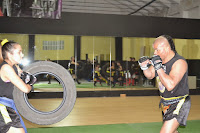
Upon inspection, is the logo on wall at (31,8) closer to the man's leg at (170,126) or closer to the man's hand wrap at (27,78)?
the man's hand wrap at (27,78)

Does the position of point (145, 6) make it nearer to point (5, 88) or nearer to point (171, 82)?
point (171, 82)

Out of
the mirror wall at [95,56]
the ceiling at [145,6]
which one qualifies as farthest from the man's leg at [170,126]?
the ceiling at [145,6]

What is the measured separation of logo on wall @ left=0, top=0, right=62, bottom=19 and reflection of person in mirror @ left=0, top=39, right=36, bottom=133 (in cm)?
441

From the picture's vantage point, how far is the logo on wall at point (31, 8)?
6.00 m

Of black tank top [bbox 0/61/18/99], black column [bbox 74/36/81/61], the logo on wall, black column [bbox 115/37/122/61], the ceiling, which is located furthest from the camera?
the ceiling

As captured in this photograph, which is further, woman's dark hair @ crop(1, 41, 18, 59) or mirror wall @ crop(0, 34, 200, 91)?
mirror wall @ crop(0, 34, 200, 91)

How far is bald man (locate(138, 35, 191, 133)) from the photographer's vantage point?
2.16 meters

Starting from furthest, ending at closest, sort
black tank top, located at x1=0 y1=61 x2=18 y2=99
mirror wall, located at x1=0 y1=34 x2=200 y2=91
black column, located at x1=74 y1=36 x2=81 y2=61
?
black column, located at x1=74 y1=36 x2=81 y2=61 → mirror wall, located at x1=0 y1=34 x2=200 y2=91 → black tank top, located at x1=0 y1=61 x2=18 y2=99

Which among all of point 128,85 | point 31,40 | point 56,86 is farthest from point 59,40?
point 128,85

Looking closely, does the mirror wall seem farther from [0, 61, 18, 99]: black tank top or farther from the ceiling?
[0, 61, 18, 99]: black tank top

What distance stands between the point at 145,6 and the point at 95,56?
5806 mm

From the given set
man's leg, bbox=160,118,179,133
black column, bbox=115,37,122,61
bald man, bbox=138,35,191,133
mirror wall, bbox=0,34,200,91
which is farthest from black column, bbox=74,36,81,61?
→ man's leg, bbox=160,118,179,133

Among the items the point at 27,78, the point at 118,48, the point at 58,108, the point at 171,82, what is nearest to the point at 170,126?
the point at 171,82

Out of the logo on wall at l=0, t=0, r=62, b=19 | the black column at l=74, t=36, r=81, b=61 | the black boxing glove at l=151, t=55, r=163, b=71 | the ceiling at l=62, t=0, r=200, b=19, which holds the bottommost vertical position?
the black boxing glove at l=151, t=55, r=163, b=71
